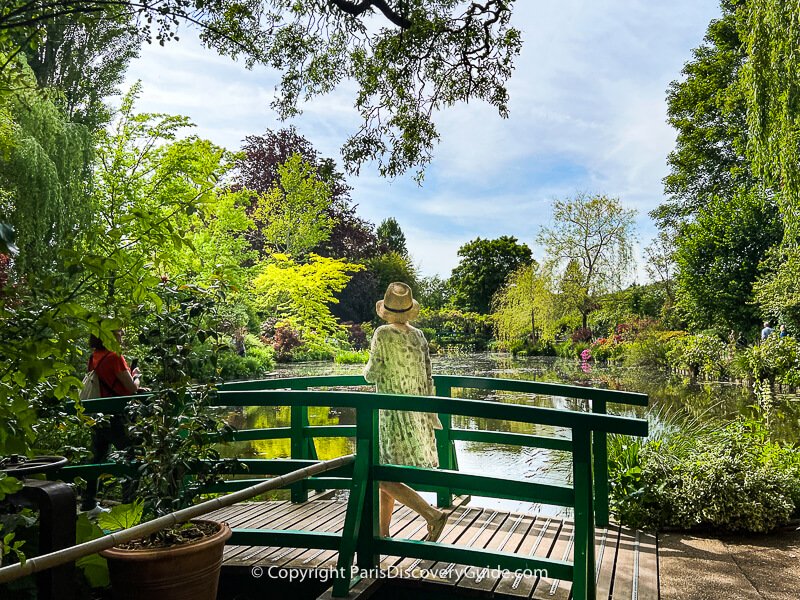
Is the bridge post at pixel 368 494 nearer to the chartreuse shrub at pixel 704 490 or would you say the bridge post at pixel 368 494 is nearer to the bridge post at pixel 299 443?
the bridge post at pixel 299 443

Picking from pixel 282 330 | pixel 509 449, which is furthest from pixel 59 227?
pixel 282 330

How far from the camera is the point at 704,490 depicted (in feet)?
13.7

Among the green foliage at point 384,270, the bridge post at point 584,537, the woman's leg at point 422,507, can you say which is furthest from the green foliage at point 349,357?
the bridge post at point 584,537

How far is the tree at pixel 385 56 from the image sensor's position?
8023 mm

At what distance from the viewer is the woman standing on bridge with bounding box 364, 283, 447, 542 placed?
3691 millimetres

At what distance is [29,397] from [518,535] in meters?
2.53

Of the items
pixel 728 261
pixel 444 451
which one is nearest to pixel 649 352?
pixel 728 261

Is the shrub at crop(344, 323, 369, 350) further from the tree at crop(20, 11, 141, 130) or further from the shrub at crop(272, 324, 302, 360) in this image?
the tree at crop(20, 11, 141, 130)

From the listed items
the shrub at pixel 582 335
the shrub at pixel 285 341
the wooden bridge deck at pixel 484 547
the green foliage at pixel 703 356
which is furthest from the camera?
the shrub at pixel 582 335

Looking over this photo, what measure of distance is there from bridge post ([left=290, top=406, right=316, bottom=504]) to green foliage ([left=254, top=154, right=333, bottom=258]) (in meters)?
22.0

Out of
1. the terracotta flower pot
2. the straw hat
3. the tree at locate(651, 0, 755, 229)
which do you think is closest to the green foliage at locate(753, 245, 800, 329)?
the tree at locate(651, 0, 755, 229)

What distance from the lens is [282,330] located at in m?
23.8

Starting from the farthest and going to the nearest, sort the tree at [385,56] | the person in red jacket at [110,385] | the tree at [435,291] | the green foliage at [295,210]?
the tree at [435,291] → the green foliage at [295,210] → the tree at [385,56] → the person in red jacket at [110,385]

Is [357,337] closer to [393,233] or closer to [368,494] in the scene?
[393,233]
